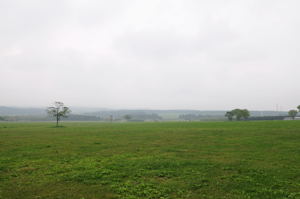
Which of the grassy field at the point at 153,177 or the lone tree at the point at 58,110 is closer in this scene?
the grassy field at the point at 153,177

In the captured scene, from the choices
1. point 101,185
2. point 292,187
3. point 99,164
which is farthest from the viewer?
point 99,164

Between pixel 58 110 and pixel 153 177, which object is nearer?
pixel 153 177

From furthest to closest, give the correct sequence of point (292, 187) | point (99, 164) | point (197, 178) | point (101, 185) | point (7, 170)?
point (99, 164) < point (7, 170) < point (197, 178) < point (101, 185) < point (292, 187)

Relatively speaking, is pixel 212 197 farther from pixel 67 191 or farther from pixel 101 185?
pixel 67 191

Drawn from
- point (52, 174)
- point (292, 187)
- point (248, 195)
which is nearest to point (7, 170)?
point (52, 174)

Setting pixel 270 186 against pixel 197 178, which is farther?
pixel 197 178

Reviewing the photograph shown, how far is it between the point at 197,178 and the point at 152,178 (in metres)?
2.48

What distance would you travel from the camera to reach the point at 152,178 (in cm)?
1108

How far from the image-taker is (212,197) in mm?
8492

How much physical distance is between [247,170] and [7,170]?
1538 centimetres

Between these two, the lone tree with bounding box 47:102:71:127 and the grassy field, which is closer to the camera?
the grassy field

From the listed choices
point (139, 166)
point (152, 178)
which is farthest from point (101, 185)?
point (139, 166)

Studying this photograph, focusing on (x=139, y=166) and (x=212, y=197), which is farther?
(x=139, y=166)

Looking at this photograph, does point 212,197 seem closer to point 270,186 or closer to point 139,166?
point 270,186
